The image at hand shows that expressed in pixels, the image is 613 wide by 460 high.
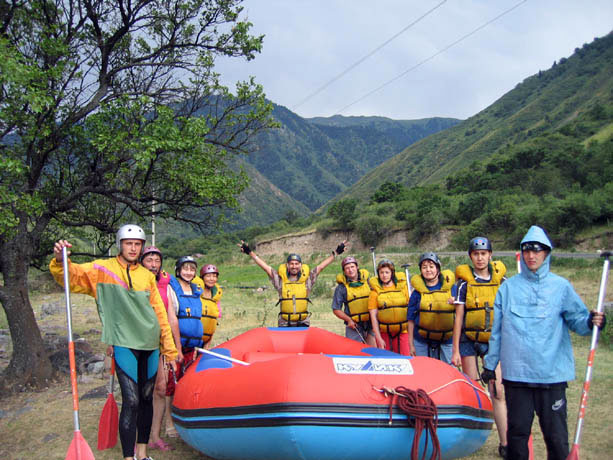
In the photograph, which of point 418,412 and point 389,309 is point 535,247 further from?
point 389,309

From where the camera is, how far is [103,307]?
12.6 ft

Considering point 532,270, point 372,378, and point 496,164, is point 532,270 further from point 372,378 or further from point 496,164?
point 496,164

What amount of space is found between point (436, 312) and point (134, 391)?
9.61ft

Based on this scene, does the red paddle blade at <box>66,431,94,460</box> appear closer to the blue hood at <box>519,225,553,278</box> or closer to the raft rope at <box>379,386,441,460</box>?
the raft rope at <box>379,386,441,460</box>

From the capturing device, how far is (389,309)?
18.4 ft

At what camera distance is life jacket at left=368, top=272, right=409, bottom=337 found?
221 inches

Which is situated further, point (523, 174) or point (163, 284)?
point (523, 174)

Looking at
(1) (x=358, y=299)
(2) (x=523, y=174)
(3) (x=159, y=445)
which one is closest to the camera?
(3) (x=159, y=445)

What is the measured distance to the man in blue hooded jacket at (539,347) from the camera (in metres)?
3.25

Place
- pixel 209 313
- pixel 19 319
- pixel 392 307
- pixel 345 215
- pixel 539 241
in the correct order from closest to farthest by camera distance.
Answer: pixel 539 241 → pixel 209 313 → pixel 392 307 → pixel 19 319 → pixel 345 215

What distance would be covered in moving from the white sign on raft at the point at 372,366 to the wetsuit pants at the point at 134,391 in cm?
152

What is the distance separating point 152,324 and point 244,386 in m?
0.89

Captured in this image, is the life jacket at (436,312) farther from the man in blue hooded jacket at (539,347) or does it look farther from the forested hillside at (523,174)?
the forested hillside at (523,174)

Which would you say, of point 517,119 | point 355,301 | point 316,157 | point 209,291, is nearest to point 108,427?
point 209,291
